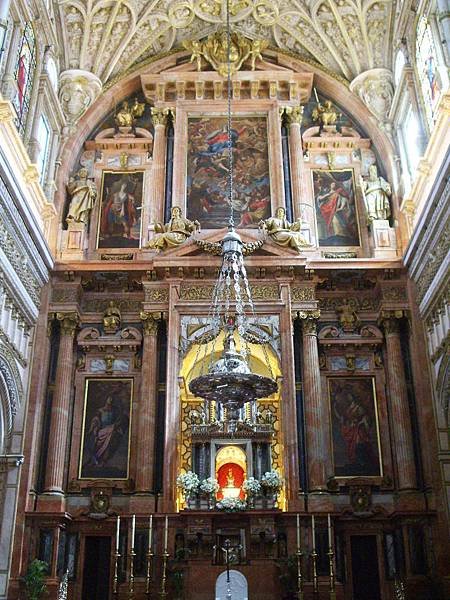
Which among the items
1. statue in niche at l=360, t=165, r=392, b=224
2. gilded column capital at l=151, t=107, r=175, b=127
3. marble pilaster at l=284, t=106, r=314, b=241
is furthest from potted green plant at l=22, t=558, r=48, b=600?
gilded column capital at l=151, t=107, r=175, b=127

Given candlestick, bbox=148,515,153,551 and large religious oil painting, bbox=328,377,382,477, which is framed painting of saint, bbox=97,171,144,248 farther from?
candlestick, bbox=148,515,153,551

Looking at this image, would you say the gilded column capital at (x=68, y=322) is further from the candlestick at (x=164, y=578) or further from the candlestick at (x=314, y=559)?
the candlestick at (x=314, y=559)

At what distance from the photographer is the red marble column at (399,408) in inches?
681

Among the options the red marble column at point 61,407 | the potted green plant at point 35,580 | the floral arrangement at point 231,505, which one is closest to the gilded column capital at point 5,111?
the red marble column at point 61,407

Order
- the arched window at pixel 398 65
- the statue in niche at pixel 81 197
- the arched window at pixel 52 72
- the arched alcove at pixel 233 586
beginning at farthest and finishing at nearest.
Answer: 1. the statue in niche at pixel 81 197
2. the arched window at pixel 52 72
3. the arched window at pixel 398 65
4. the arched alcove at pixel 233 586

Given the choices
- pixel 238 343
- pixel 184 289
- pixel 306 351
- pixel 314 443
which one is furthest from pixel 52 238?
pixel 314 443

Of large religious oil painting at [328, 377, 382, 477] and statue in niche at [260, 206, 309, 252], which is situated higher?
statue in niche at [260, 206, 309, 252]

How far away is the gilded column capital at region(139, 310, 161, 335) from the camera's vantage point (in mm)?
18828

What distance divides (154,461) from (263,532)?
9.83 feet

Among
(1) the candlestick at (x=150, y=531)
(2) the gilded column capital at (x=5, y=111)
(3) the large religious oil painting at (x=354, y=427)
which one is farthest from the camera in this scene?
(3) the large religious oil painting at (x=354, y=427)

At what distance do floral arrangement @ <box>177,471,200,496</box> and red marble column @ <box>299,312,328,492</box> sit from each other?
2575mm

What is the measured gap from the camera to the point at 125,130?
72.1ft

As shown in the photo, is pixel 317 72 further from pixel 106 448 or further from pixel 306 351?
pixel 106 448

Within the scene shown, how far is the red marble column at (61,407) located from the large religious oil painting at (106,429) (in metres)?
0.55
